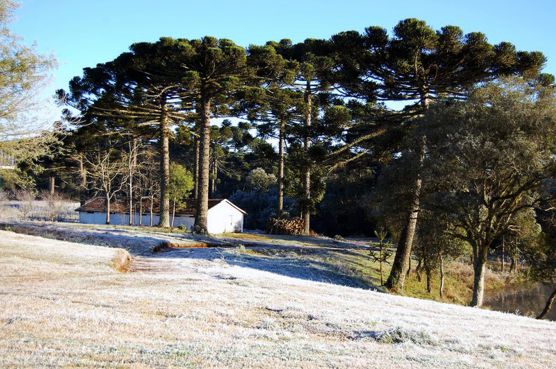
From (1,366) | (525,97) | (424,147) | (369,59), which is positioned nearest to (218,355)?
(1,366)

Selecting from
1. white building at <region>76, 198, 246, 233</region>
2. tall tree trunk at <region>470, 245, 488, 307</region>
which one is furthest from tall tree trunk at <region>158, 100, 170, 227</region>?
tall tree trunk at <region>470, 245, 488, 307</region>

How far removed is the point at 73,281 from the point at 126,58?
18.1 m

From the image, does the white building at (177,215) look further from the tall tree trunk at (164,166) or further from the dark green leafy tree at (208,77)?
the dark green leafy tree at (208,77)

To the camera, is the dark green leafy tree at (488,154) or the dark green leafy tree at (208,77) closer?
the dark green leafy tree at (488,154)

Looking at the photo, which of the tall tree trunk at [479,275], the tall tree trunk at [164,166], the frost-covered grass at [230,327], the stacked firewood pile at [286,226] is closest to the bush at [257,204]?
the stacked firewood pile at [286,226]

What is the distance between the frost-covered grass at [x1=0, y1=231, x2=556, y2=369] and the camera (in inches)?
261

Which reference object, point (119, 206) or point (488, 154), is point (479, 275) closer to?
point (488, 154)

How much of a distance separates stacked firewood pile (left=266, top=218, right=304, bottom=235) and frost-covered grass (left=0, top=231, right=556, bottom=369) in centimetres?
2541

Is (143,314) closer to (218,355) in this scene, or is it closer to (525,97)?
(218,355)

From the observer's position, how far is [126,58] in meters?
28.0

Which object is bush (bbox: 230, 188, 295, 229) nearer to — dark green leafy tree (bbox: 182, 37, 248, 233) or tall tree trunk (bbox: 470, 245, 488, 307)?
dark green leafy tree (bbox: 182, 37, 248, 233)

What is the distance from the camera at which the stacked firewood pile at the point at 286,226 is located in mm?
40106

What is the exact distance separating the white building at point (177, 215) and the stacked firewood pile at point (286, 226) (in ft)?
30.7

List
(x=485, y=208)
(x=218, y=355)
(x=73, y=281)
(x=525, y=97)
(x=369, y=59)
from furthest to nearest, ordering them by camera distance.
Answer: (x=369, y=59)
(x=485, y=208)
(x=525, y=97)
(x=73, y=281)
(x=218, y=355)
